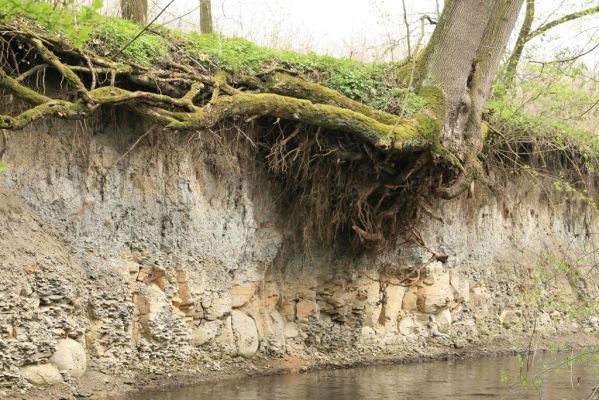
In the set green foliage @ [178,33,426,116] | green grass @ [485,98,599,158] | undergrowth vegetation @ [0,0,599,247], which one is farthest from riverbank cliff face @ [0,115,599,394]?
green grass @ [485,98,599,158]

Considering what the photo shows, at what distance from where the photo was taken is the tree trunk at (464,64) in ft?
37.4

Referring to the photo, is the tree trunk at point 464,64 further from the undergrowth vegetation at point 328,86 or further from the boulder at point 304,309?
the boulder at point 304,309

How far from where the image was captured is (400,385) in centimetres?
1030

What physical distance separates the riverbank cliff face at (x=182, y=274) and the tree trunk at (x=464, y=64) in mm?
2028

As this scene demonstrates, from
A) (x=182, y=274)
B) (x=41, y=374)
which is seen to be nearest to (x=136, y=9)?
(x=182, y=274)

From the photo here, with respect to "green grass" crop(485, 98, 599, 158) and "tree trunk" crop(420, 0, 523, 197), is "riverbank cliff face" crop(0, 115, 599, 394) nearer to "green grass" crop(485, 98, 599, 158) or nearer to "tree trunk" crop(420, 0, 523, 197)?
"green grass" crop(485, 98, 599, 158)

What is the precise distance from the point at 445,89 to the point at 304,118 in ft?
7.62

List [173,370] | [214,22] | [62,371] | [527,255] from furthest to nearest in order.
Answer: [527,255]
[214,22]
[173,370]
[62,371]

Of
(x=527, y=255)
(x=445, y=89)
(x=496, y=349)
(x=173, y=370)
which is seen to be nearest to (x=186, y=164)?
(x=173, y=370)

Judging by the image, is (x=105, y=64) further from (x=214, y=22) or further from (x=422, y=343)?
(x=422, y=343)

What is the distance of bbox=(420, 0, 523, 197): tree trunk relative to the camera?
11398 mm

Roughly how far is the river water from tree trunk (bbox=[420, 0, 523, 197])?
274 centimetres

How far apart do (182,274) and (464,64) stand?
4.79 metres

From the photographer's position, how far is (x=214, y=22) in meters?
14.2
